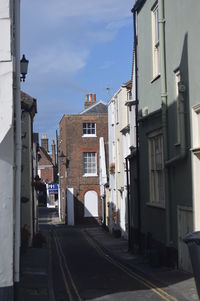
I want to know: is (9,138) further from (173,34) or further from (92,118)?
(92,118)

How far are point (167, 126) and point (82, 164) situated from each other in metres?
31.8

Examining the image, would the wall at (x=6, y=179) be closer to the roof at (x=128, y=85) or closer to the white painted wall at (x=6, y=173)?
the white painted wall at (x=6, y=173)

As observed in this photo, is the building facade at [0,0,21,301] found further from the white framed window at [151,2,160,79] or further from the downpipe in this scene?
the white framed window at [151,2,160,79]

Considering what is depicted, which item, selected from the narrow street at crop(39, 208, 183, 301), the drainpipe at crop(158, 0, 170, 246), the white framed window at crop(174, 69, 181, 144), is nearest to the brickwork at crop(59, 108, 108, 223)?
the narrow street at crop(39, 208, 183, 301)

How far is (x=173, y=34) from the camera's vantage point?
1577 cm

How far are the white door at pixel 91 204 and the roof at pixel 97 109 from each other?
24.4 feet

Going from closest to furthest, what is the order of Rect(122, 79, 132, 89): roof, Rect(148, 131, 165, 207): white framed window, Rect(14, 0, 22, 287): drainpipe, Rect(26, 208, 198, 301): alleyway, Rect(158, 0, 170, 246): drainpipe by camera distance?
Rect(14, 0, 22, 287): drainpipe < Rect(26, 208, 198, 301): alleyway < Rect(158, 0, 170, 246): drainpipe < Rect(148, 131, 165, 207): white framed window < Rect(122, 79, 132, 89): roof

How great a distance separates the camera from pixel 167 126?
54.4ft

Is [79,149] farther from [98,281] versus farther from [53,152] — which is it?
[53,152]

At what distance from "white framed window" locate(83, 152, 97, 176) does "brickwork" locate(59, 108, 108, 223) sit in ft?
1.00

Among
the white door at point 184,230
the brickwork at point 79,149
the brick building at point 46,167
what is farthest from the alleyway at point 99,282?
the brick building at point 46,167

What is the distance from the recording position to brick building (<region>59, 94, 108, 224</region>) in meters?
47.6

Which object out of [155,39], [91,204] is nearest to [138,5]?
[155,39]

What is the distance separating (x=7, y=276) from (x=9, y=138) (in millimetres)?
2185
